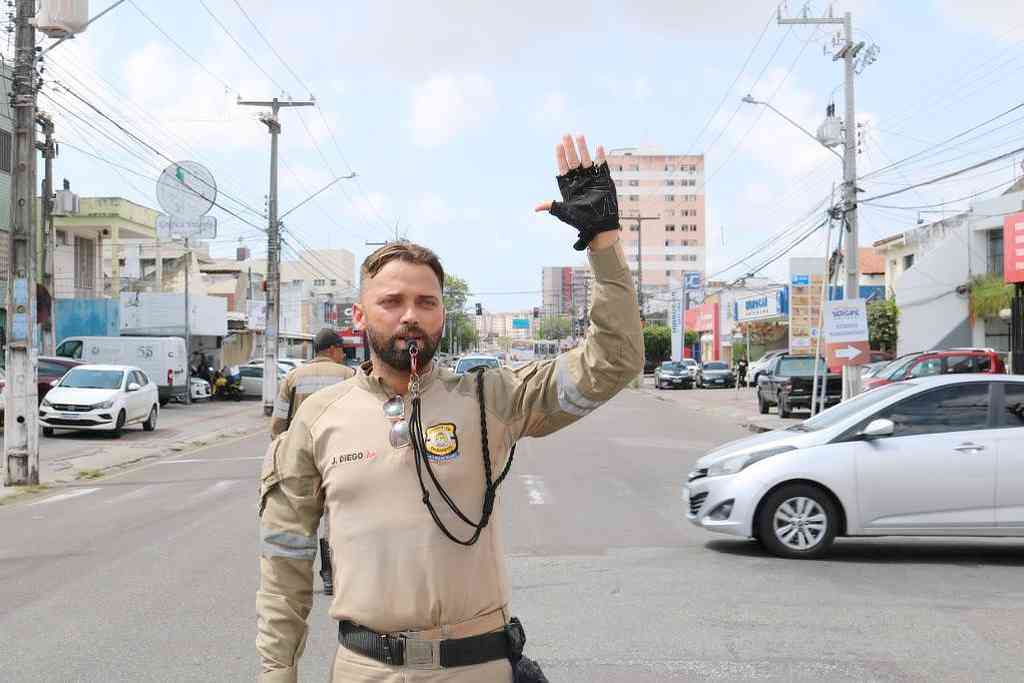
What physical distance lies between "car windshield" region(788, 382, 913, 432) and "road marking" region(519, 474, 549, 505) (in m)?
3.95

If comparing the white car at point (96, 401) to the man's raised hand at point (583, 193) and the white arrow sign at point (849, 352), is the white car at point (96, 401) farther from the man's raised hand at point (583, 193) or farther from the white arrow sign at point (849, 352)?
the man's raised hand at point (583, 193)

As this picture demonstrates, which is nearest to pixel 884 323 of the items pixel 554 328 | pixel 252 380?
pixel 252 380

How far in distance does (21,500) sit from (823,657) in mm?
11498

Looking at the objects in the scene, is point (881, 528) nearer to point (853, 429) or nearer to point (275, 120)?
point (853, 429)

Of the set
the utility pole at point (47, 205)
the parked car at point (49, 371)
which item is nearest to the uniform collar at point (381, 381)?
the parked car at point (49, 371)

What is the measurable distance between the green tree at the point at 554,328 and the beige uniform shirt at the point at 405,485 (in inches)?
7017

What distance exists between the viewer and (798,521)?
9.02m

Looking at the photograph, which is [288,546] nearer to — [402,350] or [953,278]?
[402,350]

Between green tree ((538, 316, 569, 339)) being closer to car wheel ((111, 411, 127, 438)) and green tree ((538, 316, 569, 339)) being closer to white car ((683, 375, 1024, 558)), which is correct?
car wheel ((111, 411, 127, 438))

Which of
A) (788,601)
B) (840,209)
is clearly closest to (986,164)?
(840,209)

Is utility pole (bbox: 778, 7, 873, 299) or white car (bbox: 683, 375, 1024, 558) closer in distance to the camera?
white car (bbox: 683, 375, 1024, 558)

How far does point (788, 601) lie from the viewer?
7.38 m

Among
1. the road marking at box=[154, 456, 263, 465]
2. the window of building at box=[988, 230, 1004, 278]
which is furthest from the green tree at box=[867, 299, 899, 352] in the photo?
the road marking at box=[154, 456, 263, 465]

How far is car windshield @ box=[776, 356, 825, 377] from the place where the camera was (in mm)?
30344
